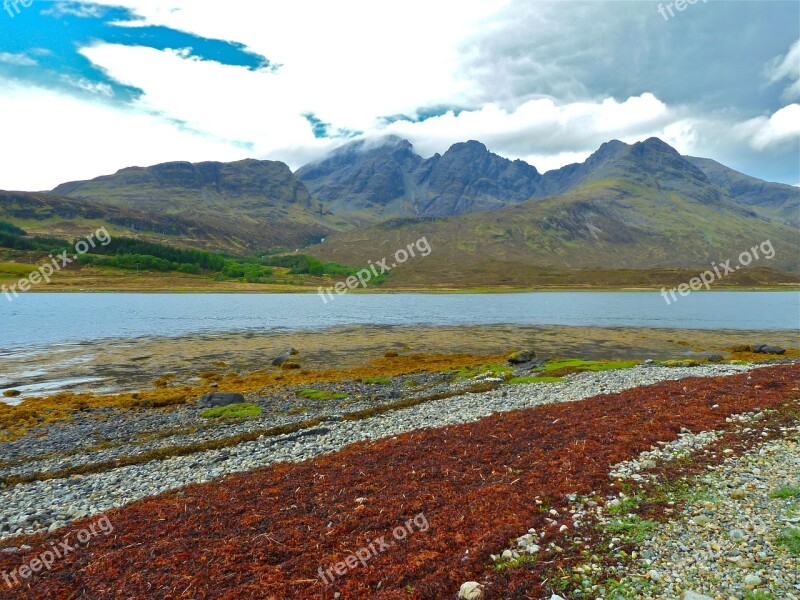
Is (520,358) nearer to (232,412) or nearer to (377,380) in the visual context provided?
(377,380)

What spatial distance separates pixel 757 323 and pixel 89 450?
11509 cm

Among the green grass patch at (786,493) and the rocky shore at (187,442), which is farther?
the rocky shore at (187,442)

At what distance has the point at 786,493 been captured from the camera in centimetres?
1051

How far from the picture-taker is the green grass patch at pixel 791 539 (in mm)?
8255

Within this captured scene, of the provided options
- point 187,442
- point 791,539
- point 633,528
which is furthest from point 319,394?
point 791,539

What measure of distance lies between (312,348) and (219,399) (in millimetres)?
29389

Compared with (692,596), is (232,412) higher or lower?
lower

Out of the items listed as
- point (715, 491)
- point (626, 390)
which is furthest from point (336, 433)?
point (626, 390)

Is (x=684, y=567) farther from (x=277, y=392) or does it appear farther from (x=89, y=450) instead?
(x=277, y=392)

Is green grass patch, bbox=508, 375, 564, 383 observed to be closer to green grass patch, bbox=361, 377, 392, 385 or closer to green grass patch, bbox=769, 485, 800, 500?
green grass patch, bbox=361, 377, 392, 385

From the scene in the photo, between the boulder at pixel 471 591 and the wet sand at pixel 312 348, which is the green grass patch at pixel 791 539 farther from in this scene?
the wet sand at pixel 312 348

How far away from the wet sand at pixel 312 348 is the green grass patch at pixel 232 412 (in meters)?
13.8

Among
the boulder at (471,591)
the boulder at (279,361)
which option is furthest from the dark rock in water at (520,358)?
the boulder at (471,591)

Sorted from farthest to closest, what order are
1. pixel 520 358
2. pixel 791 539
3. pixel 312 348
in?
pixel 312 348
pixel 520 358
pixel 791 539
